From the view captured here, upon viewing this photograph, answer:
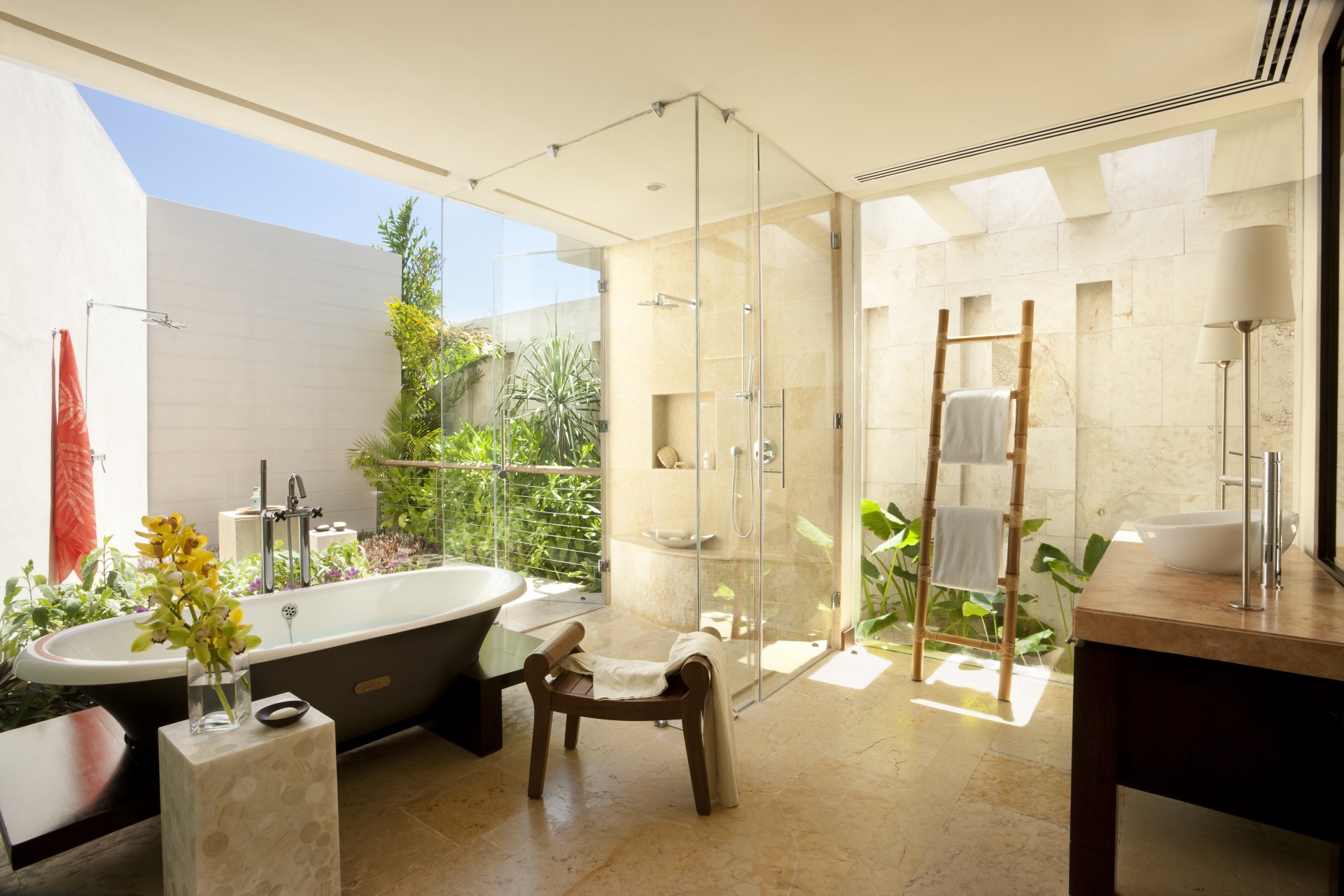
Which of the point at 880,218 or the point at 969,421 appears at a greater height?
the point at 880,218

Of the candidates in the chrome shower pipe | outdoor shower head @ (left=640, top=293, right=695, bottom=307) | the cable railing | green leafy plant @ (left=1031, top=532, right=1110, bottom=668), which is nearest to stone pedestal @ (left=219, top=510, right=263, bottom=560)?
the cable railing

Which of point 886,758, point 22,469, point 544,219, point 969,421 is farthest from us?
point 544,219

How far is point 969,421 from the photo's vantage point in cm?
334

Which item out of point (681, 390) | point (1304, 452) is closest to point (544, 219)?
point (681, 390)

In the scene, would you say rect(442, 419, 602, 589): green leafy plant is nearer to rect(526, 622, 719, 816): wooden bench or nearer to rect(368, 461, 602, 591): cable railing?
rect(368, 461, 602, 591): cable railing

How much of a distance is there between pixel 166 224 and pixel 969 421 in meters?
5.93

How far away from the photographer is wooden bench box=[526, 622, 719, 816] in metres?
2.10

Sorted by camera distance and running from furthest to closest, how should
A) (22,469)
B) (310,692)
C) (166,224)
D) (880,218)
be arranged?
(166,224) → (880,218) → (22,469) → (310,692)

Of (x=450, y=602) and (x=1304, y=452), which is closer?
(x=1304, y=452)

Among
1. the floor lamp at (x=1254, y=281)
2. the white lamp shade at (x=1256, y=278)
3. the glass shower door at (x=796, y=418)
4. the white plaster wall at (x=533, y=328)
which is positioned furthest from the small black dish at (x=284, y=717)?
the white lamp shade at (x=1256, y=278)

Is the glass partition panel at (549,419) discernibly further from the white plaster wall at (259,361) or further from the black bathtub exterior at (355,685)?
the white plaster wall at (259,361)

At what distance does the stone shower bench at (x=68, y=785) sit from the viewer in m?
1.60

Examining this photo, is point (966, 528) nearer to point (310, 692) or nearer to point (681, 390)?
point (681, 390)

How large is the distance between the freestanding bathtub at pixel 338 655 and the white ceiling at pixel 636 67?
190 centimetres
